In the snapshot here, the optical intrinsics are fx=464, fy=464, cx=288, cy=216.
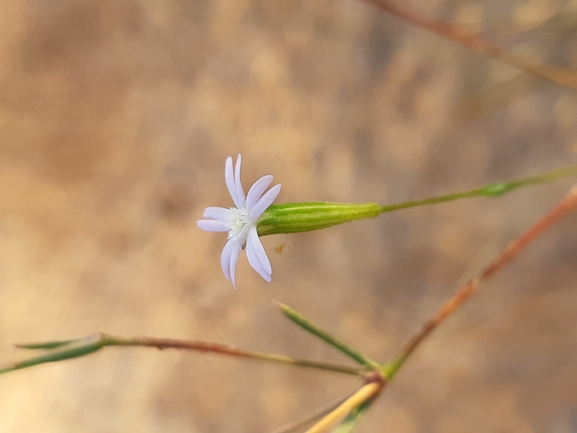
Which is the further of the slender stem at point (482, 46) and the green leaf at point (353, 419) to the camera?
the slender stem at point (482, 46)

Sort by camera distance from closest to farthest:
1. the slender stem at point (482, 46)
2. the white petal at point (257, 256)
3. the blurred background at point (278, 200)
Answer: the white petal at point (257, 256)
the slender stem at point (482, 46)
the blurred background at point (278, 200)

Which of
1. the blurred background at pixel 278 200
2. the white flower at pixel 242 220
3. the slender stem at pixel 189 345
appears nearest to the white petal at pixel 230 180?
the white flower at pixel 242 220

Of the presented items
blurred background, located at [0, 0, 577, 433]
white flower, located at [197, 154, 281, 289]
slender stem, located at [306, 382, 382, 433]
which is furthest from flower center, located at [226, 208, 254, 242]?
blurred background, located at [0, 0, 577, 433]

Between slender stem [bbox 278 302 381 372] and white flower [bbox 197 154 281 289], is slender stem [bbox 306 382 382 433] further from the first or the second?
white flower [bbox 197 154 281 289]

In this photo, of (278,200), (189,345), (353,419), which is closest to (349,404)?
(353,419)

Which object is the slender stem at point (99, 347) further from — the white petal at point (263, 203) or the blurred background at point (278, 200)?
the blurred background at point (278, 200)

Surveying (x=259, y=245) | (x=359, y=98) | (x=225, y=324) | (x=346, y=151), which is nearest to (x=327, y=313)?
(x=225, y=324)

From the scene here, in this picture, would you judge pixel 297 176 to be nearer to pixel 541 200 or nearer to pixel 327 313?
pixel 327 313

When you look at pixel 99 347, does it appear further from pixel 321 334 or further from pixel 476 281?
pixel 476 281

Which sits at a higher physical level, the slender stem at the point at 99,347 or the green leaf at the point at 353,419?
the slender stem at the point at 99,347
